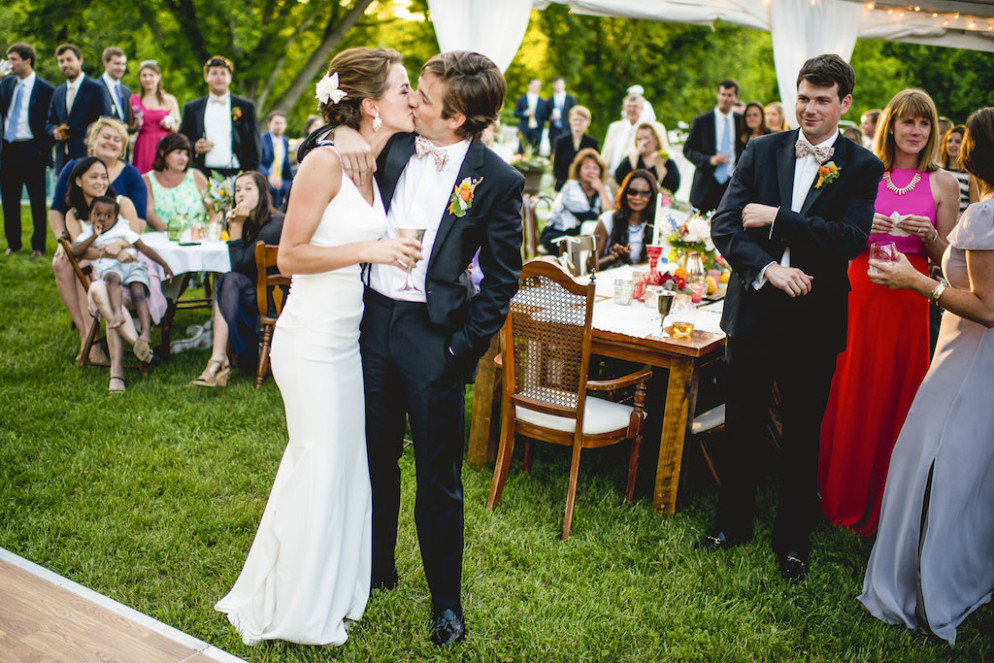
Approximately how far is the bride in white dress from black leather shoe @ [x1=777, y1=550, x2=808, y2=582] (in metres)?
1.90

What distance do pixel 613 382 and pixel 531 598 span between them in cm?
112

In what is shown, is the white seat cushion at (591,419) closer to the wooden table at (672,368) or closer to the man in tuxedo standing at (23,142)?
the wooden table at (672,368)

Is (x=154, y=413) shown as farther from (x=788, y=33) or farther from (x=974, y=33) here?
(x=974, y=33)

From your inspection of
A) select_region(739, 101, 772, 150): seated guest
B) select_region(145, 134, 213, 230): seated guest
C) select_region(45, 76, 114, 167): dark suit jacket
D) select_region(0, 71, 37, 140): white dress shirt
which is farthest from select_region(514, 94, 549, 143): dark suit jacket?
select_region(145, 134, 213, 230): seated guest

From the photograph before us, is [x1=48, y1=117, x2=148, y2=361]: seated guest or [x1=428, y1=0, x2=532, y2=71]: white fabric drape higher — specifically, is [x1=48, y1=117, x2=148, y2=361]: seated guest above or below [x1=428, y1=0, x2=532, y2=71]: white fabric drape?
below

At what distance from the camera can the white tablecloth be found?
562cm

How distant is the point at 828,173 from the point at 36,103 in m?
8.54

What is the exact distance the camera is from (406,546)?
3.46m

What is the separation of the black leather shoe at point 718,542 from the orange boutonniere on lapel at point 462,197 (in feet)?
6.72

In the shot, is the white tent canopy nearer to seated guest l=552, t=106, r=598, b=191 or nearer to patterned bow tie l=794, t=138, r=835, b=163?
seated guest l=552, t=106, r=598, b=191

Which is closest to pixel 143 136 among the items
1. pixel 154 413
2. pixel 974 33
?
pixel 154 413


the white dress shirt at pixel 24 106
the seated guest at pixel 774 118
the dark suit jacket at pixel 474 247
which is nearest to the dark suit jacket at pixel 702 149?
the seated guest at pixel 774 118

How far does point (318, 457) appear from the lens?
8.63 feet

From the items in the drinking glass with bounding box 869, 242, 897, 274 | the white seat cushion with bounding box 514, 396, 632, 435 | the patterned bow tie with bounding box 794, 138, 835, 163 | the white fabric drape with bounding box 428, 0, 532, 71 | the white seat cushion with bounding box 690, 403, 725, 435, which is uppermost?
the white fabric drape with bounding box 428, 0, 532, 71
